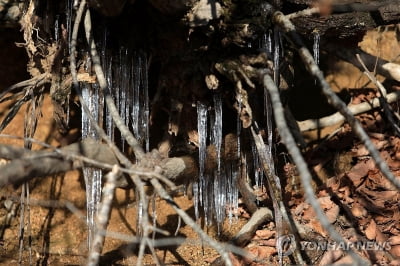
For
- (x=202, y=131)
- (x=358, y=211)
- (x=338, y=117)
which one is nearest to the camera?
(x=202, y=131)

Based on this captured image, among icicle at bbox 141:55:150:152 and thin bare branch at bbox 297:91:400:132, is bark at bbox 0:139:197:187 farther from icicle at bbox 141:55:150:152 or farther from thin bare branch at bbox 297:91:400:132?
thin bare branch at bbox 297:91:400:132

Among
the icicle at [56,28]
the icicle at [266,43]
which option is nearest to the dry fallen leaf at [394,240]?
the icicle at [266,43]

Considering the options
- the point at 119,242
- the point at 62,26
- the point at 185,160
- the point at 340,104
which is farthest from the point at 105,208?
the point at 119,242

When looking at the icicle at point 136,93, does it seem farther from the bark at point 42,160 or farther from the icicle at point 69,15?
the bark at point 42,160

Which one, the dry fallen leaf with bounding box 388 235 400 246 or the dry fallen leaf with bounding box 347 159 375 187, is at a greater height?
the dry fallen leaf with bounding box 347 159 375 187

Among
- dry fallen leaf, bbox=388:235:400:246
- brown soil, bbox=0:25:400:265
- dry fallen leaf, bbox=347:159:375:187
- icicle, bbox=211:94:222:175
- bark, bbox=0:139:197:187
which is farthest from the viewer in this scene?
dry fallen leaf, bbox=347:159:375:187

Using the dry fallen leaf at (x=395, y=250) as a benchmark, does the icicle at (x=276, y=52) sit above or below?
above

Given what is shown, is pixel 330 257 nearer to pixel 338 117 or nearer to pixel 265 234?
pixel 265 234

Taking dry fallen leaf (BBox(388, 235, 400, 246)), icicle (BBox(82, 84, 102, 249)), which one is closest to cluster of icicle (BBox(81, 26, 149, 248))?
icicle (BBox(82, 84, 102, 249))

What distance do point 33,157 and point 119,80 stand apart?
2.01 m

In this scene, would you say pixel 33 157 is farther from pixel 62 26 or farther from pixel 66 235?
pixel 66 235

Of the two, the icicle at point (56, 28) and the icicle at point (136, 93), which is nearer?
the icicle at point (56, 28)

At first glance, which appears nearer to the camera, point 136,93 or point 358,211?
point 136,93

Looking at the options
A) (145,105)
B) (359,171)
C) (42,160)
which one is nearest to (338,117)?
(359,171)
